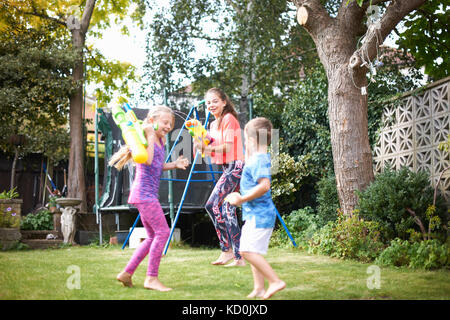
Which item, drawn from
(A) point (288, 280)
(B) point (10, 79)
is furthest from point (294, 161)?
(B) point (10, 79)

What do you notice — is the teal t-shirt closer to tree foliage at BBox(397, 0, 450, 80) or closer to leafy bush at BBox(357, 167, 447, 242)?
leafy bush at BBox(357, 167, 447, 242)

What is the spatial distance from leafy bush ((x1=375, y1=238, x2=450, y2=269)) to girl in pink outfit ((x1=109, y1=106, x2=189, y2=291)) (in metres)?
2.31

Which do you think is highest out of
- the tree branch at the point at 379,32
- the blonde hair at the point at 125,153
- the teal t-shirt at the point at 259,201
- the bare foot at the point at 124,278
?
the tree branch at the point at 379,32

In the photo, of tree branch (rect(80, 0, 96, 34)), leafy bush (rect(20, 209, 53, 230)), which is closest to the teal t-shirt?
leafy bush (rect(20, 209, 53, 230))

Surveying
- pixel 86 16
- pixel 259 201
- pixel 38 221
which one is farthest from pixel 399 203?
pixel 86 16

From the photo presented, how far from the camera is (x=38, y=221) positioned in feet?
24.3

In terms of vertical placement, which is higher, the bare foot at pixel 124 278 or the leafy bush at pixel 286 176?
the leafy bush at pixel 286 176

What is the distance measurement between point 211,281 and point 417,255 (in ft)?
6.63

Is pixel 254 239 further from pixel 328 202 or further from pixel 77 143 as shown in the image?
pixel 77 143

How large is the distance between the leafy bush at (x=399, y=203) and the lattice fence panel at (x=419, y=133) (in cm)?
44

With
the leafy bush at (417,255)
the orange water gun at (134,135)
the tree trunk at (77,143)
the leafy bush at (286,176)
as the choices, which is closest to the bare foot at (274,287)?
the orange water gun at (134,135)

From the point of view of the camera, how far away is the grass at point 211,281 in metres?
2.72

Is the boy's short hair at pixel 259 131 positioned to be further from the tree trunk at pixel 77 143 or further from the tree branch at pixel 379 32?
the tree trunk at pixel 77 143

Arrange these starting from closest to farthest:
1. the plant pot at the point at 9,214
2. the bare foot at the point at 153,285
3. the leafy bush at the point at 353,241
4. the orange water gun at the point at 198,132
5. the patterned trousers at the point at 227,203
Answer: the bare foot at the point at 153,285, the orange water gun at the point at 198,132, the patterned trousers at the point at 227,203, the leafy bush at the point at 353,241, the plant pot at the point at 9,214
